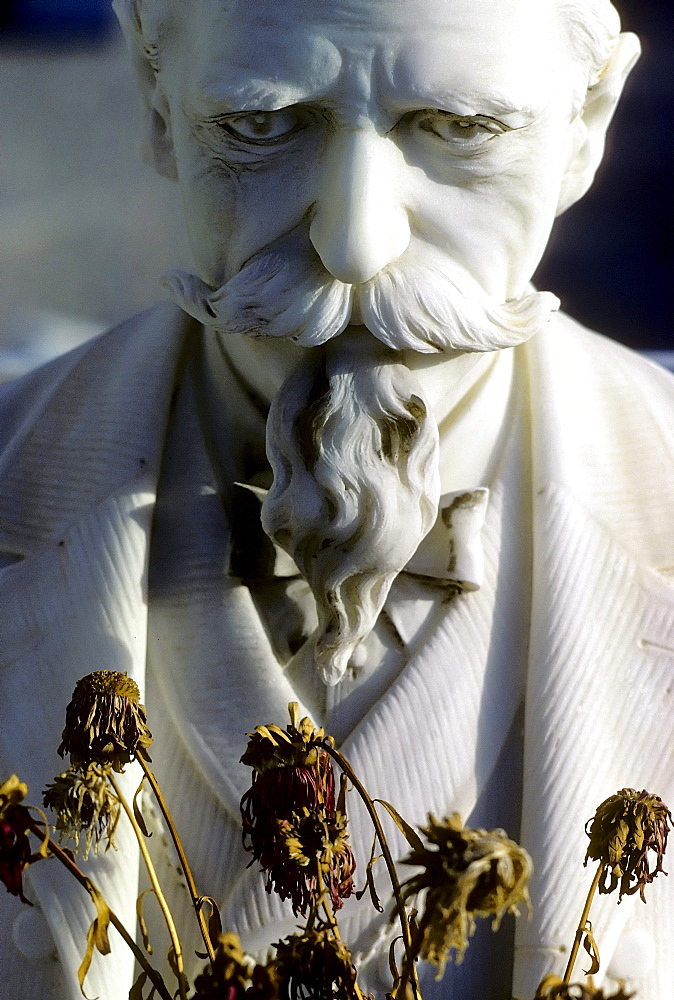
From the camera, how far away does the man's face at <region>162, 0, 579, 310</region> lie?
0.95 meters

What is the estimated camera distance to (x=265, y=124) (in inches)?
39.3

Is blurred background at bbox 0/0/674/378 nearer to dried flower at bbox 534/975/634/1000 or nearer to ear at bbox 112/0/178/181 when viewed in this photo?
ear at bbox 112/0/178/181

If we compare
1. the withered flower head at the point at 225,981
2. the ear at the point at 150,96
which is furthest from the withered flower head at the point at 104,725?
the ear at the point at 150,96

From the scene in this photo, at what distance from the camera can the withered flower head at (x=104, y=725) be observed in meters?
0.72

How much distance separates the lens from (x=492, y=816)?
1168mm

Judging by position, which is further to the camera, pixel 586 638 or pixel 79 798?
pixel 586 638

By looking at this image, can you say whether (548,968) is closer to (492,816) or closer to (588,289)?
(492,816)

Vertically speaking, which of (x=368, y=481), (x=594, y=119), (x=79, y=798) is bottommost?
(x=79, y=798)

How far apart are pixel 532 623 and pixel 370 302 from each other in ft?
1.09

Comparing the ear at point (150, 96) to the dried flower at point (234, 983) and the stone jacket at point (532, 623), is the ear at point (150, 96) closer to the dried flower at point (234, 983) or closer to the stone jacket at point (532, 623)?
the stone jacket at point (532, 623)

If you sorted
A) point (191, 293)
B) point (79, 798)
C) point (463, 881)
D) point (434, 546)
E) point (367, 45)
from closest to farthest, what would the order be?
point (463, 881) < point (79, 798) < point (367, 45) < point (191, 293) < point (434, 546)

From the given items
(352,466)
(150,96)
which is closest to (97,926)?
(352,466)

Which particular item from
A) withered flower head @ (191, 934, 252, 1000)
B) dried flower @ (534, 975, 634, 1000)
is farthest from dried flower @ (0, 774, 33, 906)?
dried flower @ (534, 975, 634, 1000)

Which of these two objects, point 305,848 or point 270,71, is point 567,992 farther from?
point 270,71
